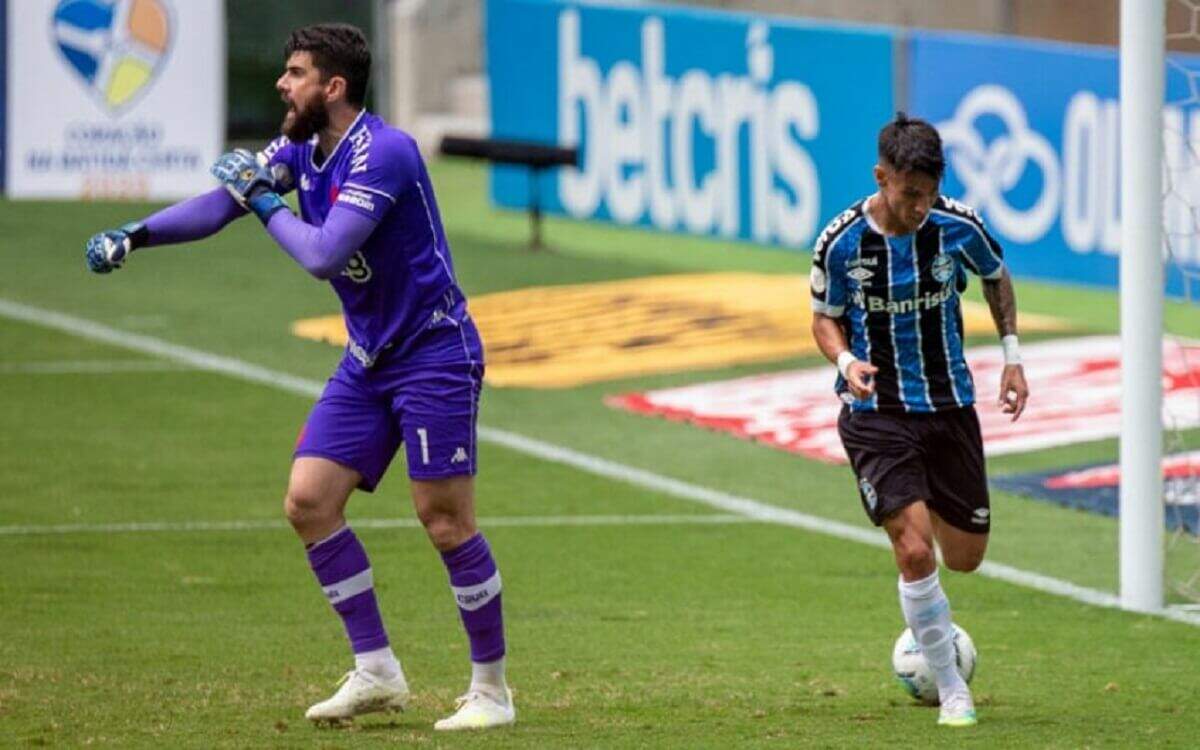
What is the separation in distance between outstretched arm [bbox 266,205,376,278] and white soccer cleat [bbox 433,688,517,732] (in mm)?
1357

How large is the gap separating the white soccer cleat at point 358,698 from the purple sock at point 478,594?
27 cm

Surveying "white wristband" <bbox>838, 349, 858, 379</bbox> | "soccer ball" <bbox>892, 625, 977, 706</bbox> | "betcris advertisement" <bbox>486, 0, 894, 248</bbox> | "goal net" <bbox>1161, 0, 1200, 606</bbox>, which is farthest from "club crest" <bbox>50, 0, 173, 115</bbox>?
"white wristband" <bbox>838, 349, 858, 379</bbox>

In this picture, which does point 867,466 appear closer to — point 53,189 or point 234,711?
point 234,711

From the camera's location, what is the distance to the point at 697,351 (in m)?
17.5

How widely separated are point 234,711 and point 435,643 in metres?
1.63

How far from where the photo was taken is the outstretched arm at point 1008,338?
8609mm

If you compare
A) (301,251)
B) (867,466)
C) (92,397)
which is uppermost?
(301,251)

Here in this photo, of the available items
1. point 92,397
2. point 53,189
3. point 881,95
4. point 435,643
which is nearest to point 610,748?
point 435,643

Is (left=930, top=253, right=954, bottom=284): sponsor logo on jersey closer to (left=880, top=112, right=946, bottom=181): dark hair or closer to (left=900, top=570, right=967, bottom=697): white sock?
(left=880, top=112, right=946, bottom=181): dark hair

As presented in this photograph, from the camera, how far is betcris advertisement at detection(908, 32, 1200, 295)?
1902cm

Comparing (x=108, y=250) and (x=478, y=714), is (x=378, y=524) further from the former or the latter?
(x=108, y=250)

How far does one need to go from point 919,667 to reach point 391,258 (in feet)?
6.93

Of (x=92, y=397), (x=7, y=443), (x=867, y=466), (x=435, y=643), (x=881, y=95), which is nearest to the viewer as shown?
(x=867, y=466)

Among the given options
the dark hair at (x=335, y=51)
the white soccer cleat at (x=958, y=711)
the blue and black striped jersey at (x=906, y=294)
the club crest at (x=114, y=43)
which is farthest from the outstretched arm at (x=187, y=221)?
the club crest at (x=114, y=43)
